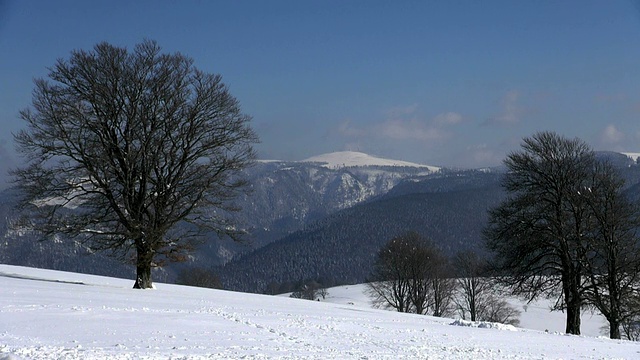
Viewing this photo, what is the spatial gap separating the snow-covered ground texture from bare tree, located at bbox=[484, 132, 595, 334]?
6996mm

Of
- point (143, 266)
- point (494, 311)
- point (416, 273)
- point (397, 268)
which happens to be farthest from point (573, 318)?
point (494, 311)

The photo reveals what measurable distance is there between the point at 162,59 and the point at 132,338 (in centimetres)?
1737

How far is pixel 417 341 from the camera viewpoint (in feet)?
53.5

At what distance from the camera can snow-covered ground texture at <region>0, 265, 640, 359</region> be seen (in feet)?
37.1

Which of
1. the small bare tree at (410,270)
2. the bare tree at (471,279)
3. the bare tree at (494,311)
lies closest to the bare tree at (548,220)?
the small bare tree at (410,270)

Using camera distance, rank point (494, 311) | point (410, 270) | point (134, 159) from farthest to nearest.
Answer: point (494, 311) < point (410, 270) < point (134, 159)

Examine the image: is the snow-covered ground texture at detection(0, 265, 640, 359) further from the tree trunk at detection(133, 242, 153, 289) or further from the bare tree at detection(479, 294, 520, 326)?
the bare tree at detection(479, 294, 520, 326)

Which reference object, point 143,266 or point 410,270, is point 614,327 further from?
point 410,270

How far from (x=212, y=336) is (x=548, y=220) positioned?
760 inches

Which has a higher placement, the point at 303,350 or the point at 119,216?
the point at 119,216

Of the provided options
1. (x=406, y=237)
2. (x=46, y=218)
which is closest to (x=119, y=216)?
(x=46, y=218)

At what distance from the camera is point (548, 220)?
1098 inches

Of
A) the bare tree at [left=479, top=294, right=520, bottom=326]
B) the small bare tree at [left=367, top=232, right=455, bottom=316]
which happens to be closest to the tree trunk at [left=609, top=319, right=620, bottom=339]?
the small bare tree at [left=367, top=232, right=455, bottom=316]

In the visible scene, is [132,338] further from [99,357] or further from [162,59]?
[162,59]
